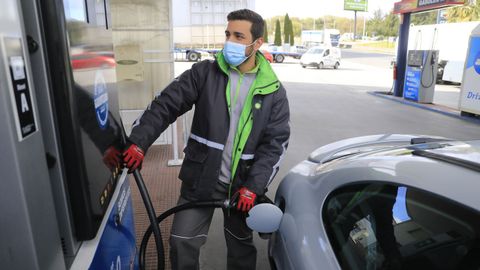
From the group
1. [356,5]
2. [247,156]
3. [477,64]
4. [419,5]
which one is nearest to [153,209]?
[247,156]

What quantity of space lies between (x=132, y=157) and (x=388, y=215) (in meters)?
1.16

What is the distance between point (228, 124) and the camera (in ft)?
7.09

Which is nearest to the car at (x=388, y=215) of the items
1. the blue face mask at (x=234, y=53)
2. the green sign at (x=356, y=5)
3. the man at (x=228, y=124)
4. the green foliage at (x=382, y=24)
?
the man at (x=228, y=124)

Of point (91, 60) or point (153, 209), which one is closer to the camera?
point (91, 60)

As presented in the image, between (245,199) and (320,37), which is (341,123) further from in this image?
(320,37)

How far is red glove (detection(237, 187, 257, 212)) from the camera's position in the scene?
2105 millimetres

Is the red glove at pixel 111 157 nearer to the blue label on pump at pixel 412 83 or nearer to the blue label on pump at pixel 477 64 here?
the blue label on pump at pixel 477 64

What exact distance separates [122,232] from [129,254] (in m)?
0.21

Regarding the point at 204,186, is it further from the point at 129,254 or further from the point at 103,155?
the point at 103,155

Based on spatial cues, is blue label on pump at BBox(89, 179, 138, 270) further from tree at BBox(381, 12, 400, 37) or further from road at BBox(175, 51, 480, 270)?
tree at BBox(381, 12, 400, 37)

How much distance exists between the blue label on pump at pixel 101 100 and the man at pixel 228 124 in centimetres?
38

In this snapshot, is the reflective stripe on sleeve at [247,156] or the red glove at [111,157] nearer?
→ the red glove at [111,157]

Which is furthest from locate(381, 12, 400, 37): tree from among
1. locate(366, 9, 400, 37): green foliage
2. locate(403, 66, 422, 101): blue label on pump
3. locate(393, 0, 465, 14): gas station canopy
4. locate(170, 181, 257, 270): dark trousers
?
locate(170, 181, 257, 270): dark trousers

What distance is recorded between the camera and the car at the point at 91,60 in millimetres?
1309
